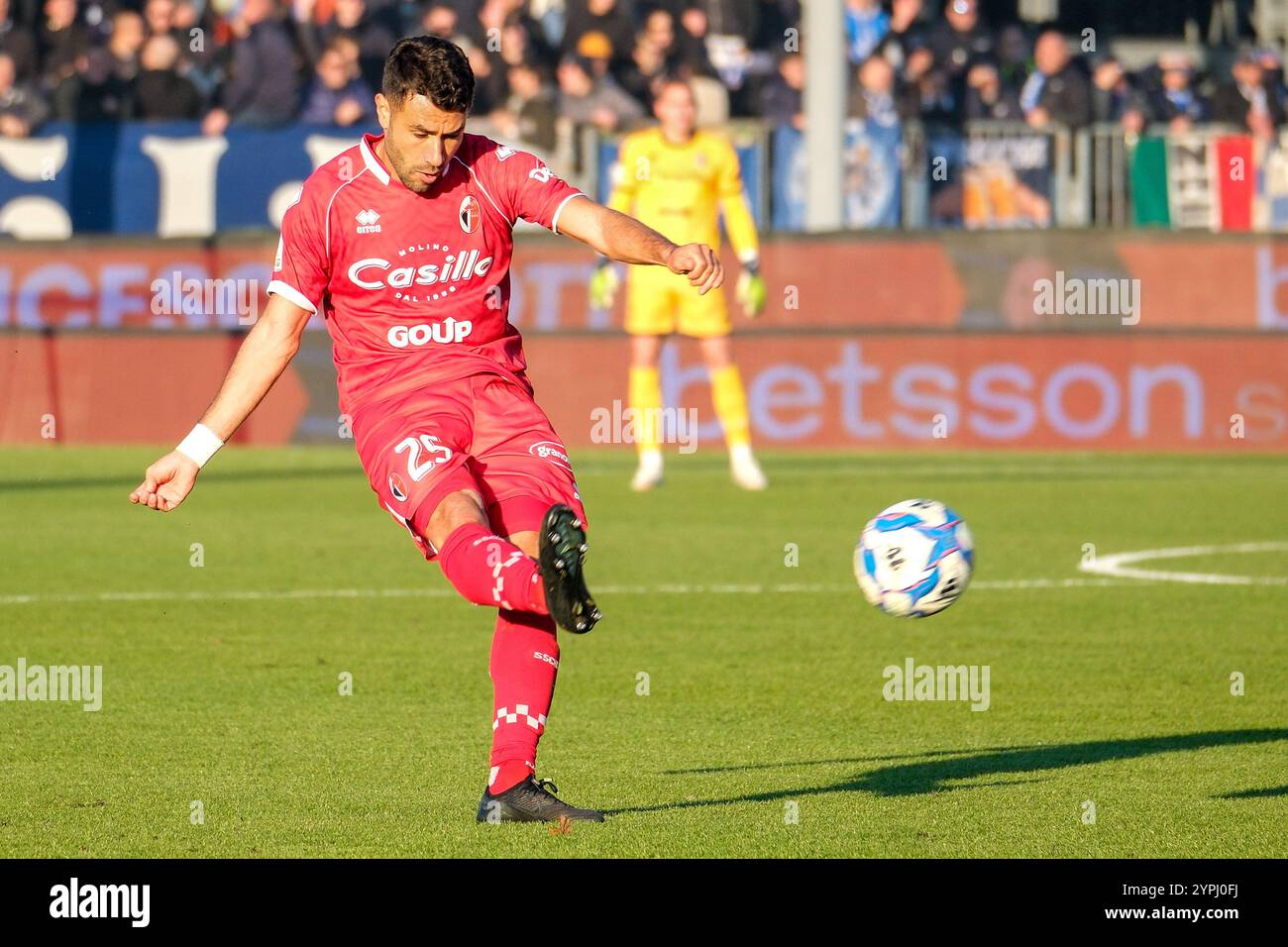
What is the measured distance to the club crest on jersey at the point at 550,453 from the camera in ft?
19.1

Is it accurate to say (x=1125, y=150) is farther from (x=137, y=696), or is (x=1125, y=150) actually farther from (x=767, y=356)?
(x=137, y=696)

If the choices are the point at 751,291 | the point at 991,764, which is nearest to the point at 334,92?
the point at 751,291

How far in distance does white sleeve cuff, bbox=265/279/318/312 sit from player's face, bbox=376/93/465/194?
1.27 feet

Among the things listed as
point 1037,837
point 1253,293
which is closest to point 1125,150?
point 1253,293

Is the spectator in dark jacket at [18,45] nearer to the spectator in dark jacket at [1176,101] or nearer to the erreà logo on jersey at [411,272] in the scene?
the spectator in dark jacket at [1176,101]

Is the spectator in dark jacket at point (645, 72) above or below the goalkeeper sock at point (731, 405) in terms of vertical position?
above

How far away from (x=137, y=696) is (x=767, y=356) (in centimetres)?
1067

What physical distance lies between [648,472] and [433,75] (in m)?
10.0

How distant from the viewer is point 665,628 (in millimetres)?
9500

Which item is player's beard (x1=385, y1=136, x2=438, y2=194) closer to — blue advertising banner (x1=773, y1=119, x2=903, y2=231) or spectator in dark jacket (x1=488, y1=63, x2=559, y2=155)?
blue advertising banner (x1=773, y1=119, x2=903, y2=231)

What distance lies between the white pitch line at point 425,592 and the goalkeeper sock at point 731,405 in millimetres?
4432

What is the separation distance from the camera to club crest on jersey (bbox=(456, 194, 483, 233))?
5.80m

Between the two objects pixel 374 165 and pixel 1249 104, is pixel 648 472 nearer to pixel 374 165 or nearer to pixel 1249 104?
pixel 1249 104

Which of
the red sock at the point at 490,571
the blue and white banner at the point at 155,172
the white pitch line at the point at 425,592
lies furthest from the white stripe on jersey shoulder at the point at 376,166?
the blue and white banner at the point at 155,172
